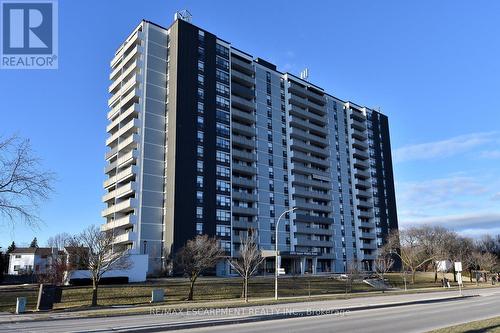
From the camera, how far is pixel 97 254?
40.4m

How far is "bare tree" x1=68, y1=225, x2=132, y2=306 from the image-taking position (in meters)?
39.4

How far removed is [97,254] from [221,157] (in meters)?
45.3

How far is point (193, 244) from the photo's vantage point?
51.0 metres

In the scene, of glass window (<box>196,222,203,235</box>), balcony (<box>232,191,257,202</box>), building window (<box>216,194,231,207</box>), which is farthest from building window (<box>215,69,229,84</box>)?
glass window (<box>196,222,203,235</box>)

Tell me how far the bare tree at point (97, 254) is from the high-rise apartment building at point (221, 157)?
17052mm

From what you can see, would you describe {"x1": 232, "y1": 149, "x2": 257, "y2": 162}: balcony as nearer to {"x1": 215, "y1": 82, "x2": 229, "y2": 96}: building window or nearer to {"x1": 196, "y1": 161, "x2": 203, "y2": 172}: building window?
{"x1": 196, "y1": 161, "x2": 203, "y2": 172}: building window

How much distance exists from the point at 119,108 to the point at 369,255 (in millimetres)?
72711

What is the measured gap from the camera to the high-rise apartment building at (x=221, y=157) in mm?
75312

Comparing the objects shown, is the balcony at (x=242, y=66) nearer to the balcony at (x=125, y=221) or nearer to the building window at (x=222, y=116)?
the building window at (x=222, y=116)

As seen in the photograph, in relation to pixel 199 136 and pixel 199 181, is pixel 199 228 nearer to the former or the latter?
pixel 199 181

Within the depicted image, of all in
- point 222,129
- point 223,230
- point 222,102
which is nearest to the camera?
point 223,230

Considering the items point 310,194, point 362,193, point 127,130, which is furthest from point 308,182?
point 127,130

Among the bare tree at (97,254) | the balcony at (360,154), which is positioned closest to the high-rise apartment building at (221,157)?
the balcony at (360,154)

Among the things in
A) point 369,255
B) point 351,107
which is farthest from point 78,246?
point 351,107
